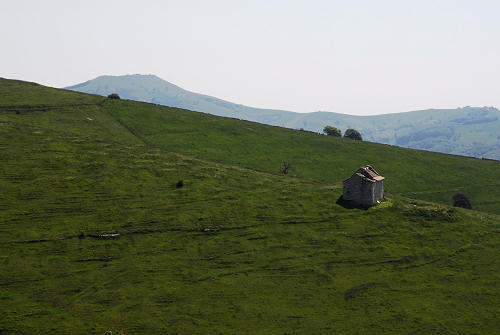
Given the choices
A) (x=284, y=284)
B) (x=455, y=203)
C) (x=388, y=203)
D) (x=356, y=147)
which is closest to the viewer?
(x=284, y=284)

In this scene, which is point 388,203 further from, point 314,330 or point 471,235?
point 314,330

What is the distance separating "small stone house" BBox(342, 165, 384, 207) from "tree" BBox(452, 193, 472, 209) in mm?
34462

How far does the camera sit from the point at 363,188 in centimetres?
8812

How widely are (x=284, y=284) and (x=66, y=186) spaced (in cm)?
4863

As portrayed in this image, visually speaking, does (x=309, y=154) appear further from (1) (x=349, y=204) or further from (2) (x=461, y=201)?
(1) (x=349, y=204)

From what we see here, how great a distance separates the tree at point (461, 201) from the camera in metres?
112

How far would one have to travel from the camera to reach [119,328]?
52031 mm

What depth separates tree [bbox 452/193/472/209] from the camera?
4392 inches

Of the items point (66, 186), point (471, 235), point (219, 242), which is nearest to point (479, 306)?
point (471, 235)

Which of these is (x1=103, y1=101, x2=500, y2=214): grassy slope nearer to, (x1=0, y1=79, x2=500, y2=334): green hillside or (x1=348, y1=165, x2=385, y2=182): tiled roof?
(x1=0, y1=79, x2=500, y2=334): green hillside

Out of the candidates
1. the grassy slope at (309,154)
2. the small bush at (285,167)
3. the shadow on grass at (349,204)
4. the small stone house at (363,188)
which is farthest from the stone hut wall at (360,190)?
the small bush at (285,167)

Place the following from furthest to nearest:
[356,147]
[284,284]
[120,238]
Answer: [356,147]
[120,238]
[284,284]

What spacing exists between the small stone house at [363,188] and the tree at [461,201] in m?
34.5

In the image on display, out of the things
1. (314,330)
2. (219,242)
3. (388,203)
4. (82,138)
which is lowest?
(314,330)
